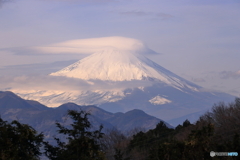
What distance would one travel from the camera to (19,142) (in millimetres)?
23281

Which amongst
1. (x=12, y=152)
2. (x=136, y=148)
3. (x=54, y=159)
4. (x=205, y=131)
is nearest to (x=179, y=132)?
(x=136, y=148)

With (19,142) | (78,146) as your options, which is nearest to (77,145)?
(78,146)

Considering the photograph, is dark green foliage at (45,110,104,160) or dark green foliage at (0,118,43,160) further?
dark green foliage at (45,110,104,160)

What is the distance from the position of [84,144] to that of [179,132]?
1265 inches

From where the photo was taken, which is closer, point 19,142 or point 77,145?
point 19,142

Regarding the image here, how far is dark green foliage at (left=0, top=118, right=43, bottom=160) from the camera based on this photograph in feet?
73.2

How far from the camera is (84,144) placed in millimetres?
25484

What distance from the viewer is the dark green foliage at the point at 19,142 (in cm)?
2231

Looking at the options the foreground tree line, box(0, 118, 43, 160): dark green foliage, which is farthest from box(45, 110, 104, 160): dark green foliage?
box(0, 118, 43, 160): dark green foliage

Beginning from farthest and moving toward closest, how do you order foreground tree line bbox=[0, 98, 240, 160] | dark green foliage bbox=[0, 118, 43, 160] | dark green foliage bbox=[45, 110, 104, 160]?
1. dark green foliage bbox=[45, 110, 104, 160]
2. foreground tree line bbox=[0, 98, 240, 160]
3. dark green foliage bbox=[0, 118, 43, 160]

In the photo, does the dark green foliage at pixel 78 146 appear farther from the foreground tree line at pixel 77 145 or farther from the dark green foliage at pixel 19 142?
the dark green foliage at pixel 19 142

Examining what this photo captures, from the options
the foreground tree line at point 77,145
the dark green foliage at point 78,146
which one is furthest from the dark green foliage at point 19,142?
the dark green foliage at point 78,146

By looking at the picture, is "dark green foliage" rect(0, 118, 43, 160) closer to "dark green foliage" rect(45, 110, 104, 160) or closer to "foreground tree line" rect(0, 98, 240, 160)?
"foreground tree line" rect(0, 98, 240, 160)

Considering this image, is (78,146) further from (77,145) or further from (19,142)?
(19,142)
